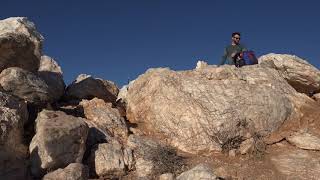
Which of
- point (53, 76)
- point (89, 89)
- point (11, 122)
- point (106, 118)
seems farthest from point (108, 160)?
point (53, 76)

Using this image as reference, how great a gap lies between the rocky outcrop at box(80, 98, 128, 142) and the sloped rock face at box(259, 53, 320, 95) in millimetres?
8992

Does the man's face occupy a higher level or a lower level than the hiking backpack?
higher

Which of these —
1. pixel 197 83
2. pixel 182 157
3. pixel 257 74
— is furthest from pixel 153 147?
pixel 257 74

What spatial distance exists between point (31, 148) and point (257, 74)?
36.6 ft

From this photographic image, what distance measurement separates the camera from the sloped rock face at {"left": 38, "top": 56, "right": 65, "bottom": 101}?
1905cm

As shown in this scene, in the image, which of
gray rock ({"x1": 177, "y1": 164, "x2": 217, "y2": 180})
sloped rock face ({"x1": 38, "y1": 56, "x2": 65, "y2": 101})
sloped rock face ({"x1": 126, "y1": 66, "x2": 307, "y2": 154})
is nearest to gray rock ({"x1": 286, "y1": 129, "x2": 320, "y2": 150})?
sloped rock face ({"x1": 126, "y1": 66, "x2": 307, "y2": 154})

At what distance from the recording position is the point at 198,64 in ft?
74.2

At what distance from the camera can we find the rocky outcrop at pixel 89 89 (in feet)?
65.6

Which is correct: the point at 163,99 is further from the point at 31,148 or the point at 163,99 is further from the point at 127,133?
the point at 31,148

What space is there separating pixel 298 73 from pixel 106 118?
1094cm

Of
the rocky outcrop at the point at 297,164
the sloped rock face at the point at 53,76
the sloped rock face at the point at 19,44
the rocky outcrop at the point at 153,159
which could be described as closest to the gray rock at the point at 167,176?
the rocky outcrop at the point at 153,159

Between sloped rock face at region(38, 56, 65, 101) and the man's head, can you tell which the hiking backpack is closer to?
the man's head

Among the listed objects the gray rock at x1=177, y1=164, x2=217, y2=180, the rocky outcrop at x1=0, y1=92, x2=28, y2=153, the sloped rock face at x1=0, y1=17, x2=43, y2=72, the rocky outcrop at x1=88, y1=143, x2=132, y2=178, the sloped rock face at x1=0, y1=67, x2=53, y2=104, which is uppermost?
the sloped rock face at x1=0, y1=17, x2=43, y2=72

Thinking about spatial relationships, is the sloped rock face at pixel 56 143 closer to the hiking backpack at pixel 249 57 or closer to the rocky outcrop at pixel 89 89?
the rocky outcrop at pixel 89 89
